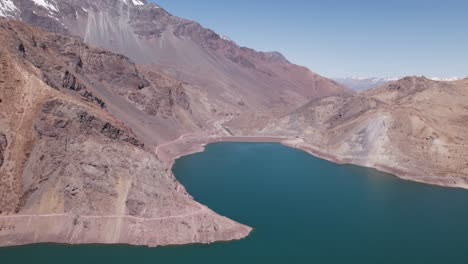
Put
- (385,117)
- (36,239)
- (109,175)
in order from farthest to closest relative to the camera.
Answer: (385,117), (109,175), (36,239)

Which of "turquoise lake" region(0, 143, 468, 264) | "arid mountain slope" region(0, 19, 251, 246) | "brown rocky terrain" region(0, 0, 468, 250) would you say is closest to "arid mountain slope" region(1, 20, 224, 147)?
"brown rocky terrain" region(0, 0, 468, 250)

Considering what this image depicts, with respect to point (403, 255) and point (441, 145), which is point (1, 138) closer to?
point (403, 255)

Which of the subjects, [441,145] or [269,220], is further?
[441,145]

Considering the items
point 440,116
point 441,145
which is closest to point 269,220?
point 441,145

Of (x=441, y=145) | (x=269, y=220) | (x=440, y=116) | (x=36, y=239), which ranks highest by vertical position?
(x=440, y=116)

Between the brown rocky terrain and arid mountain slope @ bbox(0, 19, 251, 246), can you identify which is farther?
the brown rocky terrain

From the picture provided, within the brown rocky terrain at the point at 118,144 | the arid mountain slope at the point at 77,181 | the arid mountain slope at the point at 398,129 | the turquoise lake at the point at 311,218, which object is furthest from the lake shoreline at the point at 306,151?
the arid mountain slope at the point at 77,181

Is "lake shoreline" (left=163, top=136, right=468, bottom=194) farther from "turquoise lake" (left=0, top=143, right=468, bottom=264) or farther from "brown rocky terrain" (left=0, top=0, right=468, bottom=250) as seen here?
"turquoise lake" (left=0, top=143, right=468, bottom=264)
